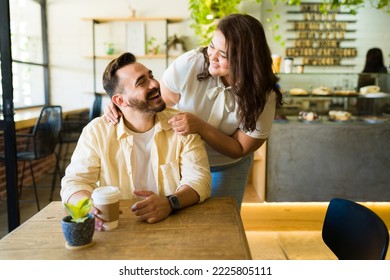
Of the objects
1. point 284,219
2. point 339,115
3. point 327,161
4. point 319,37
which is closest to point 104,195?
point 284,219

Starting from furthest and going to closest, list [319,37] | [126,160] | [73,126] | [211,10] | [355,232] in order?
[319,37] → [73,126] → [211,10] → [126,160] → [355,232]

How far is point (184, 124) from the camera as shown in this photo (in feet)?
5.10

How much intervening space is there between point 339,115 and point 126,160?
7.42 ft

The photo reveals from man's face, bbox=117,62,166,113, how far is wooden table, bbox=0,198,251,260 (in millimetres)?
507

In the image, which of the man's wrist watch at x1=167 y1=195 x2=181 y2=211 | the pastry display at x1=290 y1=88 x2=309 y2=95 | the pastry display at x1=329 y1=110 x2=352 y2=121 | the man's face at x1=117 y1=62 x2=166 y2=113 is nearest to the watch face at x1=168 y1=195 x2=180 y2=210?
the man's wrist watch at x1=167 y1=195 x2=181 y2=211

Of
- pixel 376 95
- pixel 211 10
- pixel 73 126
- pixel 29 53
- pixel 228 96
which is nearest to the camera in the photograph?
pixel 228 96

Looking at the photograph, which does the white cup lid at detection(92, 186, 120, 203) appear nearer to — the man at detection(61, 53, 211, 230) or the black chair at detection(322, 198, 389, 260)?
the man at detection(61, 53, 211, 230)

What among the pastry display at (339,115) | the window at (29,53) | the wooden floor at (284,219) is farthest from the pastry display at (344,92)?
the window at (29,53)

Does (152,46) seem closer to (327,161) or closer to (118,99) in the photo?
(327,161)

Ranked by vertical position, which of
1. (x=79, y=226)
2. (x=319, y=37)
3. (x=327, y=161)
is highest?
(x=319, y=37)

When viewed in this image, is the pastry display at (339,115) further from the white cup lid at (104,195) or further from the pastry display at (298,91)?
the white cup lid at (104,195)

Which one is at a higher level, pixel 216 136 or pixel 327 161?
pixel 216 136

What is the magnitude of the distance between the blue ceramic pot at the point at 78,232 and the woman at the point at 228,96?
2.09ft
